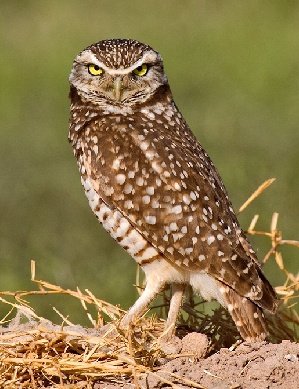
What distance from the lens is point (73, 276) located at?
927 centimetres

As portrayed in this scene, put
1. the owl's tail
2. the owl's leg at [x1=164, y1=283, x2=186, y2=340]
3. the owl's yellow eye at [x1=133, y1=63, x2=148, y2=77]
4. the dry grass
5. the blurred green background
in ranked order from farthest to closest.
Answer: the blurred green background → the owl's yellow eye at [x1=133, y1=63, x2=148, y2=77] → the owl's leg at [x1=164, y1=283, x2=186, y2=340] → the owl's tail → the dry grass

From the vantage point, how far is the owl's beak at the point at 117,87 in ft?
22.3

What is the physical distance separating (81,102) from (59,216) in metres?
3.38

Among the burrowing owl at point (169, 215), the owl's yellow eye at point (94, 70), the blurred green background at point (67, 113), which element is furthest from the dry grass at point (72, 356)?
the blurred green background at point (67, 113)

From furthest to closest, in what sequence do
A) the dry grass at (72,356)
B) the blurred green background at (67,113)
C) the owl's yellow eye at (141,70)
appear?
the blurred green background at (67,113), the owl's yellow eye at (141,70), the dry grass at (72,356)

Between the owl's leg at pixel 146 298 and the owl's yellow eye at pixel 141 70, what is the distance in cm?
126

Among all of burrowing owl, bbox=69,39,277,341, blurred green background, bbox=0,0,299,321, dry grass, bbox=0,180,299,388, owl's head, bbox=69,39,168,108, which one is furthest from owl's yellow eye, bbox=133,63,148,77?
blurred green background, bbox=0,0,299,321

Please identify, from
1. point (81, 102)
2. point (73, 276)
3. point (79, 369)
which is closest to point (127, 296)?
point (73, 276)

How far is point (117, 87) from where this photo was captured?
681 cm

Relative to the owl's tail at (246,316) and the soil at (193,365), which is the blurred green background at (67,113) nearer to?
the owl's tail at (246,316)

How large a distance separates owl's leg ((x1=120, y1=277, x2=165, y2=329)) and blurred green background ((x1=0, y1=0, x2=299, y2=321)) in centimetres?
217

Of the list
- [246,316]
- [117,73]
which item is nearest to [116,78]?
[117,73]

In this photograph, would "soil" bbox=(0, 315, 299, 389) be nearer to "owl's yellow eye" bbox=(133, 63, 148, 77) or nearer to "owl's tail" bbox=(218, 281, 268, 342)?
"owl's tail" bbox=(218, 281, 268, 342)

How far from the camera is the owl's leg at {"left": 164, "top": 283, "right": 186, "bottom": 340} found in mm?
6410
